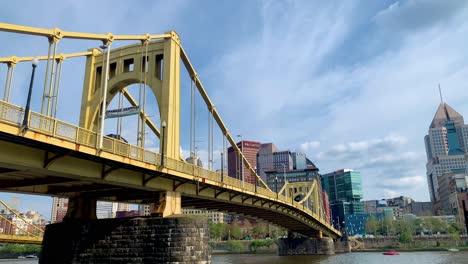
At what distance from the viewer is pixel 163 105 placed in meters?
29.2

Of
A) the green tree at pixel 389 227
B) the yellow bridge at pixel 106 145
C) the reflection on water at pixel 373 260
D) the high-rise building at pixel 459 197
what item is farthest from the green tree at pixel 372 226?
the yellow bridge at pixel 106 145

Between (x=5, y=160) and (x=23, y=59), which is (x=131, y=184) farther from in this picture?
(x=23, y=59)

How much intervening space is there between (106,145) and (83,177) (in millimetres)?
2105

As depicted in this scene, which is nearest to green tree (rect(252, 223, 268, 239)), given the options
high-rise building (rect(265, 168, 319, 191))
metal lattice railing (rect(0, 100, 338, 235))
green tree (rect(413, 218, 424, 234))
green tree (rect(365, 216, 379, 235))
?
high-rise building (rect(265, 168, 319, 191))

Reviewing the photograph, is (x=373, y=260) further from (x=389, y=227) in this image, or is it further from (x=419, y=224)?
(x=419, y=224)

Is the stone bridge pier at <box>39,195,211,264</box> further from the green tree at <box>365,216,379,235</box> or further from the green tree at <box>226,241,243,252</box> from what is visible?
the green tree at <box>365,216,379,235</box>

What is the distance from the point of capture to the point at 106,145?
21375mm

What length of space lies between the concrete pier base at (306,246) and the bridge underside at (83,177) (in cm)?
4872

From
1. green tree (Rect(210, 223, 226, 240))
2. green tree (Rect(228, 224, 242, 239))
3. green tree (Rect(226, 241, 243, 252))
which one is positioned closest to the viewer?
green tree (Rect(226, 241, 243, 252))

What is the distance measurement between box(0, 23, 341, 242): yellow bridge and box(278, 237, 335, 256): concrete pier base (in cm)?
4809

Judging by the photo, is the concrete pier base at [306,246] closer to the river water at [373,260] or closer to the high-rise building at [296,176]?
the river water at [373,260]

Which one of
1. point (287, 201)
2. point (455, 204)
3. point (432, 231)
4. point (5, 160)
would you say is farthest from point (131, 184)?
point (455, 204)

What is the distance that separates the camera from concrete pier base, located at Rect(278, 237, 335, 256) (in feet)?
276

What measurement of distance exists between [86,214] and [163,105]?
31.4ft
